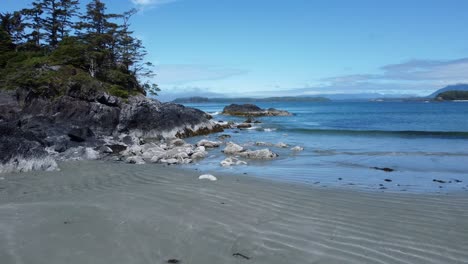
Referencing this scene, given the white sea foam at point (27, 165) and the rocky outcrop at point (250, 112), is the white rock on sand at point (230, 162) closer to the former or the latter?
the white sea foam at point (27, 165)

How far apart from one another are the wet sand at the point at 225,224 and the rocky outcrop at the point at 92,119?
799 cm

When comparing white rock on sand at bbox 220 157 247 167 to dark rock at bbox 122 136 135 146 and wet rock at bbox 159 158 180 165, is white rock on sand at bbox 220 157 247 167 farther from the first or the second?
dark rock at bbox 122 136 135 146

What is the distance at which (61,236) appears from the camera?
548 cm

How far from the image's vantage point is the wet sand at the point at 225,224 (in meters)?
5.05

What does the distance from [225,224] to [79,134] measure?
597 inches

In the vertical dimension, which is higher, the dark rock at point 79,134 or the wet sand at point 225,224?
the dark rock at point 79,134

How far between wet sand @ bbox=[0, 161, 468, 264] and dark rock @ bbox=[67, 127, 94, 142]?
9230 millimetres

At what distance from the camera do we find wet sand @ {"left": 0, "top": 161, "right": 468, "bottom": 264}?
5.05m

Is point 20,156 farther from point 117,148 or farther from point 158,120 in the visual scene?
point 158,120

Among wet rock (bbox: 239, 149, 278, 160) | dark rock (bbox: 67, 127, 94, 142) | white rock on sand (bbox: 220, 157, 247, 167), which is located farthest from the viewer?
dark rock (bbox: 67, 127, 94, 142)

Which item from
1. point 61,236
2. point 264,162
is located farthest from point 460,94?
point 61,236

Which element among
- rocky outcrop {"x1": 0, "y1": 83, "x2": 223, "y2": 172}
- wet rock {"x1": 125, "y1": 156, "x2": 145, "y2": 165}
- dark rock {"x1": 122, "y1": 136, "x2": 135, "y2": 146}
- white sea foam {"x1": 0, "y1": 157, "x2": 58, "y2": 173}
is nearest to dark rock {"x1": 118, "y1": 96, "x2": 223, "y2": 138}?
rocky outcrop {"x1": 0, "y1": 83, "x2": 223, "y2": 172}

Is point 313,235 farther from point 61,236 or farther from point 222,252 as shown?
point 61,236

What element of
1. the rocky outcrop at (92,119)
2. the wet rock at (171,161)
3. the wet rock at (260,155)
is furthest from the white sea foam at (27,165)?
the wet rock at (260,155)
